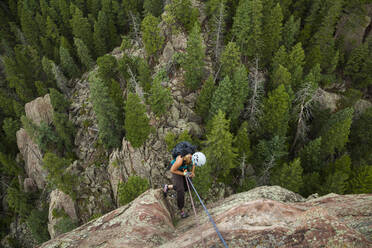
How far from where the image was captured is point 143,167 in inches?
1030

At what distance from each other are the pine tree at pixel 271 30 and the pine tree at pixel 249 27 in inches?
36.6

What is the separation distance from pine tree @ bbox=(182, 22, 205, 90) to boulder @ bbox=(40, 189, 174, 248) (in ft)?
64.4

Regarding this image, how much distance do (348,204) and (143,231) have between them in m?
8.76

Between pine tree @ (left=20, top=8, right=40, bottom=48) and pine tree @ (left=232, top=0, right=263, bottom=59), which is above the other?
pine tree @ (left=20, top=8, right=40, bottom=48)

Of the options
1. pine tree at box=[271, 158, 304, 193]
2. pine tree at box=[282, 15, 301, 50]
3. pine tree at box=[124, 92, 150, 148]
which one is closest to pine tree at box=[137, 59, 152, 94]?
pine tree at box=[124, 92, 150, 148]

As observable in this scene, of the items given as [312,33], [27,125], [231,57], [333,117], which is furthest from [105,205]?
[312,33]

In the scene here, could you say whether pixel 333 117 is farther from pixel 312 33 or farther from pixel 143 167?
pixel 143 167

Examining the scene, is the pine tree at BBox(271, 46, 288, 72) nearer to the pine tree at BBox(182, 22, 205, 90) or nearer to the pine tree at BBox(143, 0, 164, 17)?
the pine tree at BBox(182, 22, 205, 90)

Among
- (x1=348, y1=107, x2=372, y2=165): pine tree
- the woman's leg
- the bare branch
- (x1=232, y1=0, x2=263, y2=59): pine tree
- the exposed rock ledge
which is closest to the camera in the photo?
the exposed rock ledge

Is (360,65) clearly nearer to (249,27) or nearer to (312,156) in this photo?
(312,156)

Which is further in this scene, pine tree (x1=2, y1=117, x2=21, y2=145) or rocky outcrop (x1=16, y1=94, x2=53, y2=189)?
pine tree (x1=2, y1=117, x2=21, y2=145)

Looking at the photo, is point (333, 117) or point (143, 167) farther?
point (333, 117)

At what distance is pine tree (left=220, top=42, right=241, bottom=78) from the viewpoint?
2525 centimetres

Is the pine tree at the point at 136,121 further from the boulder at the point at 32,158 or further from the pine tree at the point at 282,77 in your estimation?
the boulder at the point at 32,158
